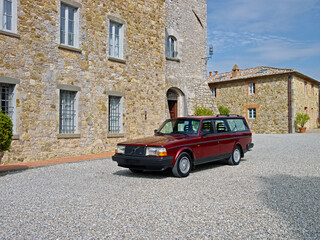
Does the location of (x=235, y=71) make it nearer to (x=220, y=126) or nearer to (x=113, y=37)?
(x=113, y=37)

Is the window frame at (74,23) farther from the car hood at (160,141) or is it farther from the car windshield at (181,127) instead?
the car hood at (160,141)

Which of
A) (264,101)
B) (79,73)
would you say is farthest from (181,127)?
(264,101)

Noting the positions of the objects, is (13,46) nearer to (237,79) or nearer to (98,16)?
(98,16)

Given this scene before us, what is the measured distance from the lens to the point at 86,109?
1263 centimetres

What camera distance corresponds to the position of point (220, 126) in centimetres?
952

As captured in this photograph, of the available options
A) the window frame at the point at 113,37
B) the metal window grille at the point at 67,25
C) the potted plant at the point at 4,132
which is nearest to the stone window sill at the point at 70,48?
the metal window grille at the point at 67,25

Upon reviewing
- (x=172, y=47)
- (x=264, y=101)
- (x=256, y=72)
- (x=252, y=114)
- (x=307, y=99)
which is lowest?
(x=252, y=114)

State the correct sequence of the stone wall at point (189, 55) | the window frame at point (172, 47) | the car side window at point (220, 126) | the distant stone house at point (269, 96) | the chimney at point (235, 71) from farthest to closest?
the chimney at point (235, 71)
the distant stone house at point (269, 96)
the stone wall at point (189, 55)
the window frame at point (172, 47)
the car side window at point (220, 126)

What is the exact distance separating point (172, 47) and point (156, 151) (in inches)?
521

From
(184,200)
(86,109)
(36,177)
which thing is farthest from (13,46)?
(184,200)

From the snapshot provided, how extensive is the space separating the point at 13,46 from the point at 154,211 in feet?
26.2

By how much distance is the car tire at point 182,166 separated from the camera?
7648 millimetres

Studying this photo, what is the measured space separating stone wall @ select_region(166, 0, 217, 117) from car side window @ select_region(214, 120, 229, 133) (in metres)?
9.48

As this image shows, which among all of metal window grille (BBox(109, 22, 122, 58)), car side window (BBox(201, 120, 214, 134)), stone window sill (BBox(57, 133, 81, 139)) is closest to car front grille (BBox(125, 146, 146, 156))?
car side window (BBox(201, 120, 214, 134))
